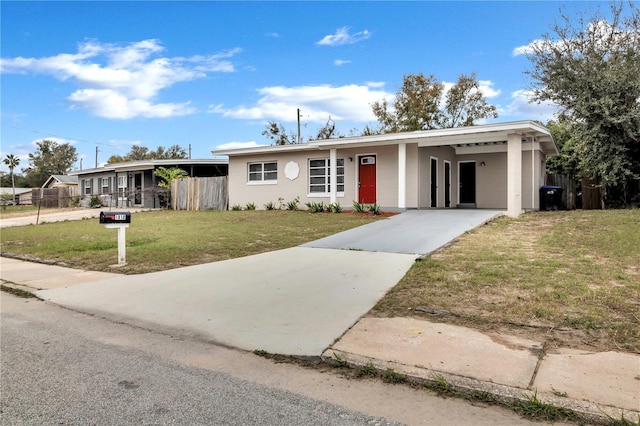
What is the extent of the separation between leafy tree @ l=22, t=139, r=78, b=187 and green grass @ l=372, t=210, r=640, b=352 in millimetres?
82990

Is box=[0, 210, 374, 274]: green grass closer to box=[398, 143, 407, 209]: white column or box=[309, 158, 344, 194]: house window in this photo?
box=[398, 143, 407, 209]: white column

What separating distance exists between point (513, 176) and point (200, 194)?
1626 centimetres

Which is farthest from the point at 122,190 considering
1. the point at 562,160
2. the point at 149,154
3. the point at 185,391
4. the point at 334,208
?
the point at 149,154

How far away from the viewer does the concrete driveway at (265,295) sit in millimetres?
4789

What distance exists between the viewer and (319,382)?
3518mm

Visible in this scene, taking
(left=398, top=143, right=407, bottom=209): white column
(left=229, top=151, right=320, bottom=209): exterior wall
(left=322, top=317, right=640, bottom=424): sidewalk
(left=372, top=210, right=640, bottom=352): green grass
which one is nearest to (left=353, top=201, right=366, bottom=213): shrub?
(left=398, top=143, right=407, bottom=209): white column

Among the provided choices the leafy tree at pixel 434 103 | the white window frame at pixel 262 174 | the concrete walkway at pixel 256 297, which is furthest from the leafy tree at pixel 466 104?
the concrete walkway at pixel 256 297

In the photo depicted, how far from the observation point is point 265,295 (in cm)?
625

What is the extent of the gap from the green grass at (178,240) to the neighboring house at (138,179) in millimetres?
11156

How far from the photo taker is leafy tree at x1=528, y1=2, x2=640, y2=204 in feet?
53.9

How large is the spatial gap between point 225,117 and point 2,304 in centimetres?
2811

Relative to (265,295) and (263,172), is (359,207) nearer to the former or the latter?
(263,172)

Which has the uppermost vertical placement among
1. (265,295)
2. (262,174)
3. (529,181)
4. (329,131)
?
(329,131)

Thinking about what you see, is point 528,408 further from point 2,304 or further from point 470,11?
point 470,11
